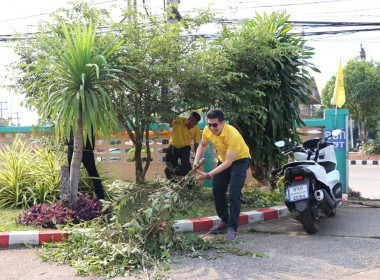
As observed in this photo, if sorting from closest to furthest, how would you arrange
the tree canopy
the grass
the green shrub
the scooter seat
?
the grass
the tree canopy
the scooter seat
the green shrub

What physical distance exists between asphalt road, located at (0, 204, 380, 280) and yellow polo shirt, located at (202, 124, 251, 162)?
1002 mm

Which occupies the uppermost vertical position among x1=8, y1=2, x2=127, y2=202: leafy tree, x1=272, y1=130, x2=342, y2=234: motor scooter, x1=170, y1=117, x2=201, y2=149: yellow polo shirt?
x1=8, y1=2, x2=127, y2=202: leafy tree

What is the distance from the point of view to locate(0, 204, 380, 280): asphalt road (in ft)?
11.7

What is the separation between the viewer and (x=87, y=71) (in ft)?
16.2

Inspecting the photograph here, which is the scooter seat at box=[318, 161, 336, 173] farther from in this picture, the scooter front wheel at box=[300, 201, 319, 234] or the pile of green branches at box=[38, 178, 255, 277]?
the pile of green branches at box=[38, 178, 255, 277]

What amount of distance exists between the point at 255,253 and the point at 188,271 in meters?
0.80

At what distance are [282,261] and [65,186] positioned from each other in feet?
9.31

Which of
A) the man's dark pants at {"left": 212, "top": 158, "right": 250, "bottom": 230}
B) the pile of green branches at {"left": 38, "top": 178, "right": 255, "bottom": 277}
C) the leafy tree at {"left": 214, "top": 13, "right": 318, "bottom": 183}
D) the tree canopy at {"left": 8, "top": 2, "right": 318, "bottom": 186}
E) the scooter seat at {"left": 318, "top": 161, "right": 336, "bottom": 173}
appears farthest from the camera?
the leafy tree at {"left": 214, "top": 13, "right": 318, "bottom": 183}

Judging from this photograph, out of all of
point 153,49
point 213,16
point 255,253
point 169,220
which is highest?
point 213,16

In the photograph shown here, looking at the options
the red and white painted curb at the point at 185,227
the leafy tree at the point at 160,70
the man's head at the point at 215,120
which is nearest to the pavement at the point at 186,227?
the red and white painted curb at the point at 185,227

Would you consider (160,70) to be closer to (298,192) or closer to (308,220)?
(298,192)

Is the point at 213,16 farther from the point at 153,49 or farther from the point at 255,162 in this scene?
the point at 255,162

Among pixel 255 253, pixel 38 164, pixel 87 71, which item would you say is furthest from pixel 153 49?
pixel 255 253

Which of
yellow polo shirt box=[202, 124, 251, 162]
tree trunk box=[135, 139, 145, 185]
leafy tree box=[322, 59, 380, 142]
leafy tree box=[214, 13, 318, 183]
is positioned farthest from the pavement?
leafy tree box=[322, 59, 380, 142]
